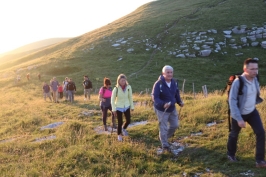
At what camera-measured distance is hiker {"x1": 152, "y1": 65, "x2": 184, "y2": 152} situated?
7.62 m

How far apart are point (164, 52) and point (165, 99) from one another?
42.1 meters

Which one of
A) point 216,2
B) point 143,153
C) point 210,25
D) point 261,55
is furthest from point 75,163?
point 216,2

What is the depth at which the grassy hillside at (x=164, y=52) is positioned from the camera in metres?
40.1

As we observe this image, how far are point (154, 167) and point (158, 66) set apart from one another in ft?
122

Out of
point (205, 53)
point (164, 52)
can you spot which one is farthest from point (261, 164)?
point (164, 52)

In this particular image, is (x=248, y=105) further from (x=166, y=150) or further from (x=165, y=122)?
(x=166, y=150)

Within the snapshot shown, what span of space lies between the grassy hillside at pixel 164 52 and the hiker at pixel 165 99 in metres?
26.5

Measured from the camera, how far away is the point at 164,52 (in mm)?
49000

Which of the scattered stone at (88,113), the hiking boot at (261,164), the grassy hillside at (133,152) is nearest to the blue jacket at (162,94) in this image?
the grassy hillside at (133,152)

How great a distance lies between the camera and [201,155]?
7645 millimetres

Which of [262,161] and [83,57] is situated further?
[83,57]

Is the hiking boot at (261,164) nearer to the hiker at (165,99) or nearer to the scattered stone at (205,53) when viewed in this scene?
the hiker at (165,99)

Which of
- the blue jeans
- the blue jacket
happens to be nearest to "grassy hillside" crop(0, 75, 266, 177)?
the blue jeans

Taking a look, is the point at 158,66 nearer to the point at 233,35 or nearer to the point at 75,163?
the point at 233,35
